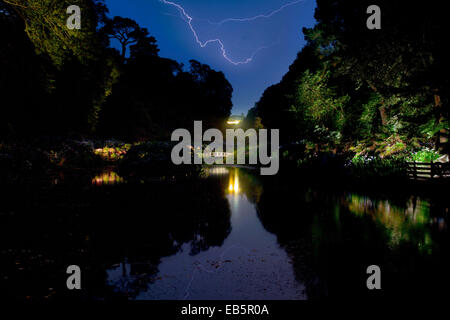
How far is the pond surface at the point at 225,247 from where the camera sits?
4.43 metres

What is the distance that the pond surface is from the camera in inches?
174

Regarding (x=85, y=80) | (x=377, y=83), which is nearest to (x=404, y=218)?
(x=377, y=83)

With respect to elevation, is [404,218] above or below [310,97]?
below

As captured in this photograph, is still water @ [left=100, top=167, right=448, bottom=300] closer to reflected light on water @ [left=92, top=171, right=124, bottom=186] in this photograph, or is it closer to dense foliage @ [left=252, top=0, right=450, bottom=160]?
dense foliage @ [left=252, top=0, right=450, bottom=160]

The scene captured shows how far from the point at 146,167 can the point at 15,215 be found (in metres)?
12.8

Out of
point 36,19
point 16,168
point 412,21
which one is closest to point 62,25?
point 36,19

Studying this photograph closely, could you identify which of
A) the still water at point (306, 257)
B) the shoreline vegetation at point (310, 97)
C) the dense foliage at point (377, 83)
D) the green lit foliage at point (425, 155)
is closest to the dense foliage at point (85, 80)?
the shoreline vegetation at point (310, 97)

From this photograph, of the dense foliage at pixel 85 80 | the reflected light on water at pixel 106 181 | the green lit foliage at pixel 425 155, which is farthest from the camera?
the reflected light on water at pixel 106 181

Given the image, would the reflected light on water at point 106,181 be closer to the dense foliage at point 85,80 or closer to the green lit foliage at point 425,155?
the dense foliage at point 85,80

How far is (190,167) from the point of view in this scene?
2298cm

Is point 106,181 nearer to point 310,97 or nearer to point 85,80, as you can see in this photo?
point 85,80

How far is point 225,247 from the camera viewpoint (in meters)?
6.43

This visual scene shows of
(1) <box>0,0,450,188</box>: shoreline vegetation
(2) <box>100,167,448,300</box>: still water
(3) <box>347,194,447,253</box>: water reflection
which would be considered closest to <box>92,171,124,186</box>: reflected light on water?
(1) <box>0,0,450,188</box>: shoreline vegetation

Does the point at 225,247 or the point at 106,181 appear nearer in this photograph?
the point at 225,247
